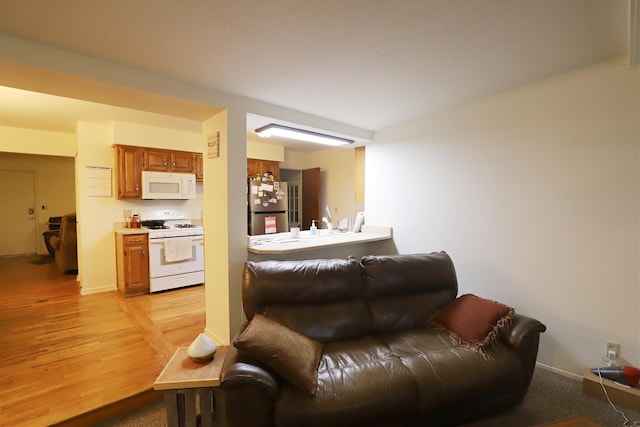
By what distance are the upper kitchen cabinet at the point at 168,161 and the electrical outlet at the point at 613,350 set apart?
5106 mm

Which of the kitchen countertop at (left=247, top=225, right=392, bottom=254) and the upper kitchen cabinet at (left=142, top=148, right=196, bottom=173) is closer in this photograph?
the kitchen countertop at (left=247, top=225, right=392, bottom=254)

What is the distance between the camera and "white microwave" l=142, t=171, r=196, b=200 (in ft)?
13.8

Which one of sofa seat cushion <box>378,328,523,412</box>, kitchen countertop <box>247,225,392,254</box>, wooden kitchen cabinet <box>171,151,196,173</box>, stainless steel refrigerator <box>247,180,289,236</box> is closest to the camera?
sofa seat cushion <box>378,328,523,412</box>

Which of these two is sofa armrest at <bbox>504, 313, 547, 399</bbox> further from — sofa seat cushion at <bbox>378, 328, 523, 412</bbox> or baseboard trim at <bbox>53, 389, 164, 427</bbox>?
baseboard trim at <bbox>53, 389, 164, 427</bbox>

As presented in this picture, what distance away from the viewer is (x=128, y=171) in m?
4.09

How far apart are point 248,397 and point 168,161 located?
13.1 feet

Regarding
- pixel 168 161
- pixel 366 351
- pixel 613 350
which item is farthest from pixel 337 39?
pixel 168 161

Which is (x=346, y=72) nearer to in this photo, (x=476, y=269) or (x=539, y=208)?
(x=539, y=208)

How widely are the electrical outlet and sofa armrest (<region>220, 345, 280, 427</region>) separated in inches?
90.4

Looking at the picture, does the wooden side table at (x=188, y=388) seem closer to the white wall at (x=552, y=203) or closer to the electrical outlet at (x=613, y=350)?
the white wall at (x=552, y=203)

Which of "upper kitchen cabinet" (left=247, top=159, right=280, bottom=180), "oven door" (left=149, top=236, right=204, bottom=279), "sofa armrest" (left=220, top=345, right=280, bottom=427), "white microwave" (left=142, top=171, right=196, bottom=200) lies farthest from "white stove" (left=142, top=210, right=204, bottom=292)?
"sofa armrest" (left=220, top=345, right=280, bottom=427)

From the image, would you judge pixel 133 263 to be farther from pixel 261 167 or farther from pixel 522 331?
pixel 522 331

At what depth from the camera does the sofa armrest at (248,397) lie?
135 centimetres

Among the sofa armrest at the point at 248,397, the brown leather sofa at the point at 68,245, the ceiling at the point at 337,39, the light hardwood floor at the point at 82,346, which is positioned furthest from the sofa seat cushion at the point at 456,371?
the brown leather sofa at the point at 68,245
